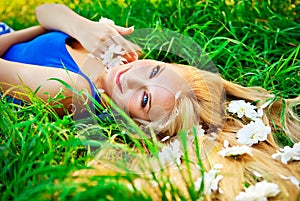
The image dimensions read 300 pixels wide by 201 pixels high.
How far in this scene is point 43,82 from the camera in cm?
183

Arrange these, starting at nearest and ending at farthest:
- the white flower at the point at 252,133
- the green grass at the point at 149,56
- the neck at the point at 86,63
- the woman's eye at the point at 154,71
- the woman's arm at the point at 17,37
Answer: the green grass at the point at 149,56
the white flower at the point at 252,133
the woman's eye at the point at 154,71
the neck at the point at 86,63
the woman's arm at the point at 17,37

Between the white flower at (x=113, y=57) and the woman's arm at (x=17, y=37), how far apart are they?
528 millimetres

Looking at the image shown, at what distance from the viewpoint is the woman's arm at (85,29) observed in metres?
2.15

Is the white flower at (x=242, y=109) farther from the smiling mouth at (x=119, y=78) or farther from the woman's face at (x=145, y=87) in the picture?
the smiling mouth at (x=119, y=78)

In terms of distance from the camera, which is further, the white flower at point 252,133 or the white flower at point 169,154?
the white flower at point 252,133

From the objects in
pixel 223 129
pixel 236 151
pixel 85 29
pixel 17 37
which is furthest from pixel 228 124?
pixel 17 37

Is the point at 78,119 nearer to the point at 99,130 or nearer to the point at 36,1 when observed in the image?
the point at 99,130

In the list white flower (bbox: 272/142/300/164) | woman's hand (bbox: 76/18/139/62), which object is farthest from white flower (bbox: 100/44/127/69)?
white flower (bbox: 272/142/300/164)

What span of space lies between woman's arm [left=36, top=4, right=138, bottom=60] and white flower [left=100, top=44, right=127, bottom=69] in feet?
0.10

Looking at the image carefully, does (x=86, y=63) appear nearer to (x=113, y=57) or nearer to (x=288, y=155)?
(x=113, y=57)

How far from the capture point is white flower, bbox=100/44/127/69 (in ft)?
6.66

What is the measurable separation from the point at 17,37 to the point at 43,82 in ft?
2.25

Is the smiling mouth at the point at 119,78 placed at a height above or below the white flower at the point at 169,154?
above

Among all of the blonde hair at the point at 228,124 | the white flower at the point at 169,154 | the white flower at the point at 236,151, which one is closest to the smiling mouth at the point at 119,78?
the blonde hair at the point at 228,124
